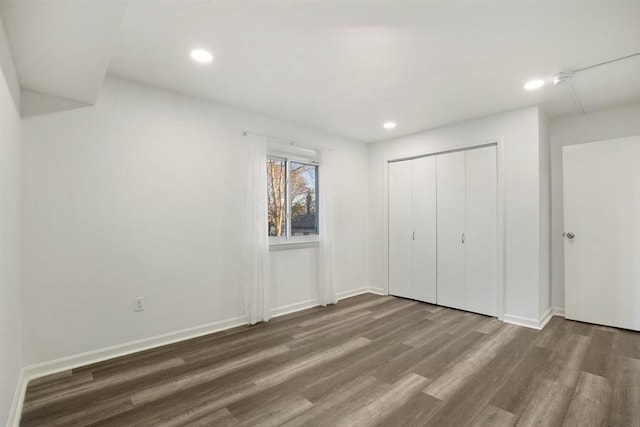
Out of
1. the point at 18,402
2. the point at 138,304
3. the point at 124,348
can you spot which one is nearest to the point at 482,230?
the point at 138,304

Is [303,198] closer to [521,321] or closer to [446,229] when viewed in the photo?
[446,229]

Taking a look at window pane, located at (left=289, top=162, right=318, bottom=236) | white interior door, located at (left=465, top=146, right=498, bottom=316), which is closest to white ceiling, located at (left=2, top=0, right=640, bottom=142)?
white interior door, located at (left=465, top=146, right=498, bottom=316)

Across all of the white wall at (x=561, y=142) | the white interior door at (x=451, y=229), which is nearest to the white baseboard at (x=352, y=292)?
the white interior door at (x=451, y=229)

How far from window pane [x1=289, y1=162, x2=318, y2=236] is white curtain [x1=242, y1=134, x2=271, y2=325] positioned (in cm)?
66

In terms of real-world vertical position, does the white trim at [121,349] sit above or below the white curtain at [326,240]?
below

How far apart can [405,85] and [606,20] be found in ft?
4.49

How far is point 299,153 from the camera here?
4.07 metres

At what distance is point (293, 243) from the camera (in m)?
3.97

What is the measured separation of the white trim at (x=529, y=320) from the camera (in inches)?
129

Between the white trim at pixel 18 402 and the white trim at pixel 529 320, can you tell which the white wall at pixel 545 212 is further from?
the white trim at pixel 18 402

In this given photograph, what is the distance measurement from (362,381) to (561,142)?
380 cm

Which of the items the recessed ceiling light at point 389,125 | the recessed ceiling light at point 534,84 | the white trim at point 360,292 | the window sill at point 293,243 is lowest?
the white trim at point 360,292

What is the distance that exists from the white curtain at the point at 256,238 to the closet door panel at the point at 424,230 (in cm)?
221

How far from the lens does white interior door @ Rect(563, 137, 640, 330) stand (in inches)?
126
